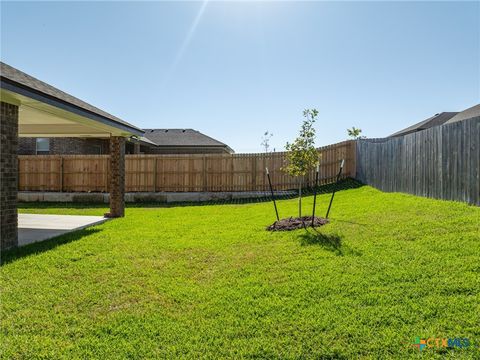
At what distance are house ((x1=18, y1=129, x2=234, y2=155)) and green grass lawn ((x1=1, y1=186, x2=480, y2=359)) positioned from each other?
14628mm

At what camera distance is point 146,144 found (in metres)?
23.2

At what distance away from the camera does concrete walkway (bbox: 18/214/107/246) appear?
7.09 m

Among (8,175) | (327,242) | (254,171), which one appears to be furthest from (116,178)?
(254,171)

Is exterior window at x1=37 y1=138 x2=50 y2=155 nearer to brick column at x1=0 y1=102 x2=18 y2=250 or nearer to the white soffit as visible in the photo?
the white soffit

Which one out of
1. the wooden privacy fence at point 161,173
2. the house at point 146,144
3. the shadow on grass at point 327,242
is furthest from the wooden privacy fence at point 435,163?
the house at point 146,144

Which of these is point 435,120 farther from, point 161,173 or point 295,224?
point 295,224

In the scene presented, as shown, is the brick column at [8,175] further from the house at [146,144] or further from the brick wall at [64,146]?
the brick wall at [64,146]

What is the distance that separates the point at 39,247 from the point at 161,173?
10644mm

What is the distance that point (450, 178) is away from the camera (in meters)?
7.62

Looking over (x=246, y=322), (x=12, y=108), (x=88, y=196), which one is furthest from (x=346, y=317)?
(x=88, y=196)

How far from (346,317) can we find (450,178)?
19.8 ft

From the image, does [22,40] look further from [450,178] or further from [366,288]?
[450,178]

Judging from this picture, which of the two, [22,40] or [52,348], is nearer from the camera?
[52,348]

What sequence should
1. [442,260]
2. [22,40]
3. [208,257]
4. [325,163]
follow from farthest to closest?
[325,163]
[22,40]
[208,257]
[442,260]
